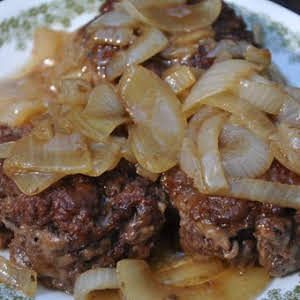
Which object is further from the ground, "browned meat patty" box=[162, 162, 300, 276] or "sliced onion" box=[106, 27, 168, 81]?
"sliced onion" box=[106, 27, 168, 81]

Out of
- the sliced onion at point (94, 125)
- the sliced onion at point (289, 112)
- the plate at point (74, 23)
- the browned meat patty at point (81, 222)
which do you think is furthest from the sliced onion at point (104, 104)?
the plate at point (74, 23)

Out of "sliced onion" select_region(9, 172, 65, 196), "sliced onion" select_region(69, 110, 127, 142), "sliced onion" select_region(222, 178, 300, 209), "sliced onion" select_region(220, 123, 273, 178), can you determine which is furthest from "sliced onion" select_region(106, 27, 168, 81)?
"sliced onion" select_region(222, 178, 300, 209)

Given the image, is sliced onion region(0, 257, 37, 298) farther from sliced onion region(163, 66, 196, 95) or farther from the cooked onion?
sliced onion region(163, 66, 196, 95)

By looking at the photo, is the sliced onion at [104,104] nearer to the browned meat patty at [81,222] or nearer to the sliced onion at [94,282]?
the browned meat patty at [81,222]

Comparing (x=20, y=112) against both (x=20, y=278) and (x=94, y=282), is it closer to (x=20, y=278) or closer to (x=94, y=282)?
(x=20, y=278)

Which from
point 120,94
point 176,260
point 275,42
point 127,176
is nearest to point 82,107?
point 120,94

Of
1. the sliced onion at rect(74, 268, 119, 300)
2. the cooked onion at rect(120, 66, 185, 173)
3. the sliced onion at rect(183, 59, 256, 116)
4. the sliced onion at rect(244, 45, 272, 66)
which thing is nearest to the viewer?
the sliced onion at rect(74, 268, 119, 300)

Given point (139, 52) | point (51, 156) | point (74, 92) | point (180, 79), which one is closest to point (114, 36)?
point (139, 52)

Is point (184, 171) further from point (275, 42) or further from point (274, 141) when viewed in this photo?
point (275, 42)
